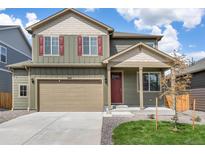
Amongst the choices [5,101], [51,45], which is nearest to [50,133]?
[51,45]

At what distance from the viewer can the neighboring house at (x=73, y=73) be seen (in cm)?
1898

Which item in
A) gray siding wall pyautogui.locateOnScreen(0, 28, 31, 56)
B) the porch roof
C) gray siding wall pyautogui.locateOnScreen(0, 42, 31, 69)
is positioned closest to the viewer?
the porch roof

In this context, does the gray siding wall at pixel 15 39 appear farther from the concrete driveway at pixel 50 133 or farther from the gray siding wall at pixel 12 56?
the concrete driveway at pixel 50 133

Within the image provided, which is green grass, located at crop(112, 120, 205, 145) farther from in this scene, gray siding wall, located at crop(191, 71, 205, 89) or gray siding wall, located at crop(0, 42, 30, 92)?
gray siding wall, located at crop(0, 42, 30, 92)

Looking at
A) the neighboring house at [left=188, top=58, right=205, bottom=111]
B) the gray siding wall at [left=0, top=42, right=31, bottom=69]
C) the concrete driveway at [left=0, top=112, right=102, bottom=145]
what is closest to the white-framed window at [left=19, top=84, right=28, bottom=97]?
the concrete driveway at [left=0, top=112, right=102, bottom=145]

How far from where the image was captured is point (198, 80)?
19469 millimetres

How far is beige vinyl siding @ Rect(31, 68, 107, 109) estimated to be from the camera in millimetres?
18953

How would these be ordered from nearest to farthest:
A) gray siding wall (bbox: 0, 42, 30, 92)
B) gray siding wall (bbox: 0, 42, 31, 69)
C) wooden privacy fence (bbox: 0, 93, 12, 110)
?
wooden privacy fence (bbox: 0, 93, 12, 110), gray siding wall (bbox: 0, 42, 30, 92), gray siding wall (bbox: 0, 42, 31, 69)

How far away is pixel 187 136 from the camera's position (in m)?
9.65

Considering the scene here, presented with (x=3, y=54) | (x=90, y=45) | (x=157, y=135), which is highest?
(x=3, y=54)

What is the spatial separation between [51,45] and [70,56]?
5.04 ft

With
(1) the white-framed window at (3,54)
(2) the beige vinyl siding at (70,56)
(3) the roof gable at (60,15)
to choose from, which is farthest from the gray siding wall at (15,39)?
(2) the beige vinyl siding at (70,56)

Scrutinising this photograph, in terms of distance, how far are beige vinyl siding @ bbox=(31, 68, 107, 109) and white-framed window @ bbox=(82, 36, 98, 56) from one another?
3.91ft

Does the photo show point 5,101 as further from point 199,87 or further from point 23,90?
point 199,87
